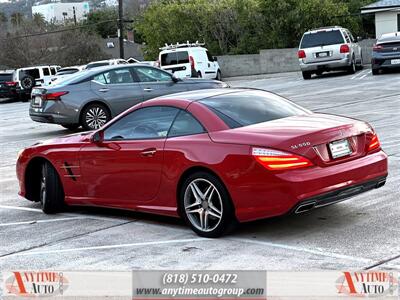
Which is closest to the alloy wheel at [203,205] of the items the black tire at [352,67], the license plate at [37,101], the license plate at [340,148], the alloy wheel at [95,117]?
the license plate at [340,148]

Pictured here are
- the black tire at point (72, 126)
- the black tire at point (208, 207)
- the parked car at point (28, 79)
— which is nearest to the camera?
the black tire at point (208, 207)

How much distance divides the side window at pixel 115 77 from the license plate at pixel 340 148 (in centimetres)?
1019

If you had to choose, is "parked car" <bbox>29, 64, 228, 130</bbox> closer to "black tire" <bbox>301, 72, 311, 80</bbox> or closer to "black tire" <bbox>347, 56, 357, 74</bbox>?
"black tire" <bbox>301, 72, 311, 80</bbox>

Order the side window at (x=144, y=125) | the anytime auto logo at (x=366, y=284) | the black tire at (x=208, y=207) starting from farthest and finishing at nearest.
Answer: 1. the side window at (x=144, y=125)
2. the black tire at (x=208, y=207)
3. the anytime auto logo at (x=366, y=284)

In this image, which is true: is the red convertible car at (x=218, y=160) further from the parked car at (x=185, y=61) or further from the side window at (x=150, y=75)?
the parked car at (x=185, y=61)

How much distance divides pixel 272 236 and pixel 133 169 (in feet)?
5.26

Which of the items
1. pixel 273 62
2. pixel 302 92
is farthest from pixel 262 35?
pixel 302 92

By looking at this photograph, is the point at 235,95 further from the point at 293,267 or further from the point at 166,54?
the point at 166,54

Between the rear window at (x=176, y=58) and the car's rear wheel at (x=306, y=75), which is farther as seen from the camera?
the rear window at (x=176, y=58)

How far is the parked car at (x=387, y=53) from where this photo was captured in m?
25.8

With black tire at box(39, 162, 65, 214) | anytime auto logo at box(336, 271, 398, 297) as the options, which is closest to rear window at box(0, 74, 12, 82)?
black tire at box(39, 162, 65, 214)

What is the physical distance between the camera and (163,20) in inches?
1848

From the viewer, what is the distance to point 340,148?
20.9 feet

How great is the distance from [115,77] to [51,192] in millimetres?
8286
